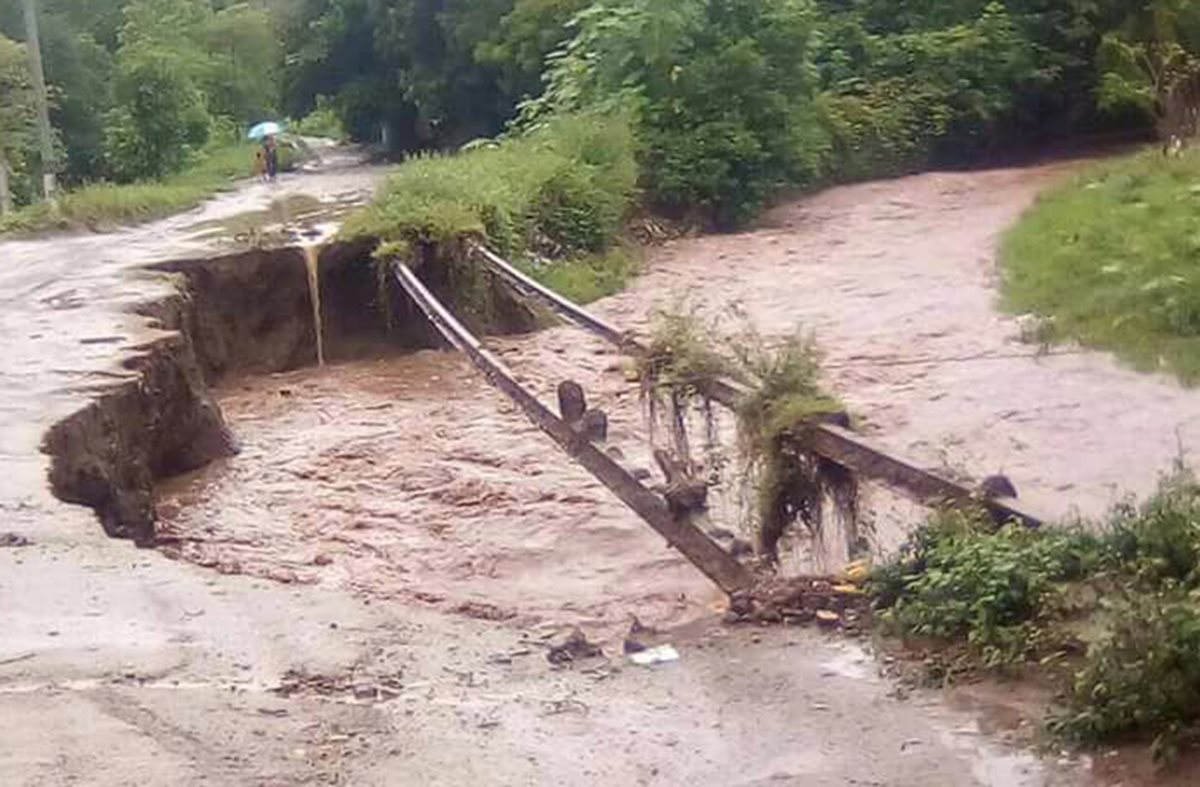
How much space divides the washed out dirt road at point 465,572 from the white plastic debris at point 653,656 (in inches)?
3.7

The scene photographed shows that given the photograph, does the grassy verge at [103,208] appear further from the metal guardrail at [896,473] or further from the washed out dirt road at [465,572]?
the metal guardrail at [896,473]

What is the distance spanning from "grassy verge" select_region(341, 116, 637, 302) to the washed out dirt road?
0.99 meters

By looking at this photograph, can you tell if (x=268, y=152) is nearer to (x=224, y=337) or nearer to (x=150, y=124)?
(x=150, y=124)

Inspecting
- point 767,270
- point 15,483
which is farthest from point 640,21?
point 15,483

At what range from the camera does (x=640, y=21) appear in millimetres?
23078

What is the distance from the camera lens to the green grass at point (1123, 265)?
12.5 m

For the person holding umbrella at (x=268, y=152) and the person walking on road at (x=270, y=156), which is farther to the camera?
the person holding umbrella at (x=268, y=152)

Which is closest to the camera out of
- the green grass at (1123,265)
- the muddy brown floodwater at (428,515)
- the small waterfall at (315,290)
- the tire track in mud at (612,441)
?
the muddy brown floodwater at (428,515)

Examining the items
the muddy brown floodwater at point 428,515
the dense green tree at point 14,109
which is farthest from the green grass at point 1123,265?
the dense green tree at point 14,109

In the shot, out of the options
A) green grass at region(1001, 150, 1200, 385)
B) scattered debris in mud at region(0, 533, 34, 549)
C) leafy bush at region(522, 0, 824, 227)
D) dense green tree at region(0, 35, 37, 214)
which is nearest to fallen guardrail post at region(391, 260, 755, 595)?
scattered debris in mud at region(0, 533, 34, 549)

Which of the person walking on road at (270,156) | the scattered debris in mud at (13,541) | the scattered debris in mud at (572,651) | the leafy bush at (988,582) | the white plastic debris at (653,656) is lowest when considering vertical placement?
the person walking on road at (270,156)

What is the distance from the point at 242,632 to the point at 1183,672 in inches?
128

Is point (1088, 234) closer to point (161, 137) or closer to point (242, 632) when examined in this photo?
point (242, 632)

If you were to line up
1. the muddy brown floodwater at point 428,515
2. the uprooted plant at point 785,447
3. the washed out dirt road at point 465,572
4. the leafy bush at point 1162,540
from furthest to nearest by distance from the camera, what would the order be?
the muddy brown floodwater at point 428,515, the uprooted plant at point 785,447, the leafy bush at point 1162,540, the washed out dirt road at point 465,572
